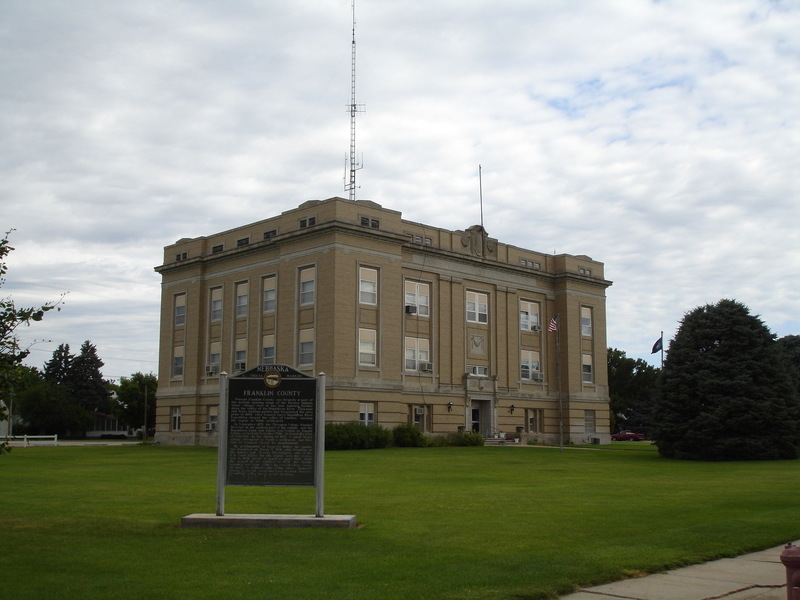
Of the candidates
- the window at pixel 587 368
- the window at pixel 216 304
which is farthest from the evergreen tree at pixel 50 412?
the window at pixel 587 368

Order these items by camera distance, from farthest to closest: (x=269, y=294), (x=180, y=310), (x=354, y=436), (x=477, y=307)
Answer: (x=180, y=310) → (x=477, y=307) → (x=269, y=294) → (x=354, y=436)

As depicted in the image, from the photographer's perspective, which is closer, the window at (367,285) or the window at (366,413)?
the window at (366,413)

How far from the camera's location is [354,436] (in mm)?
49812

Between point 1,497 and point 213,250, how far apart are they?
147ft

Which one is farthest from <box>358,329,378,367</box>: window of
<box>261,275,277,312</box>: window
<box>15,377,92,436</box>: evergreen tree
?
<box>15,377,92,436</box>: evergreen tree

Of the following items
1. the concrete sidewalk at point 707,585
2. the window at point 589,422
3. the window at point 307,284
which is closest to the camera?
the concrete sidewalk at point 707,585

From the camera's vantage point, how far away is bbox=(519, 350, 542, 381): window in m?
66.2

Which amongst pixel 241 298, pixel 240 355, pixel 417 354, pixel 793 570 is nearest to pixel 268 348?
pixel 240 355

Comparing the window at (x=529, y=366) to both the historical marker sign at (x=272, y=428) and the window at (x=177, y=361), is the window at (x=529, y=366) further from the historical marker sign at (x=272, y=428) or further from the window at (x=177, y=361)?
the historical marker sign at (x=272, y=428)

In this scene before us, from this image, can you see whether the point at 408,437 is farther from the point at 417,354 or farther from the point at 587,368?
the point at 587,368

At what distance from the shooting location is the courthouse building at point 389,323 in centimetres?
5430

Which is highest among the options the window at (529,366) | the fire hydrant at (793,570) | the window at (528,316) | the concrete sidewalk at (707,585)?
the window at (528,316)

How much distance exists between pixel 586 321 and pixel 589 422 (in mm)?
8320

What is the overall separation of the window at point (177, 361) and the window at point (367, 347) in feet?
57.7
